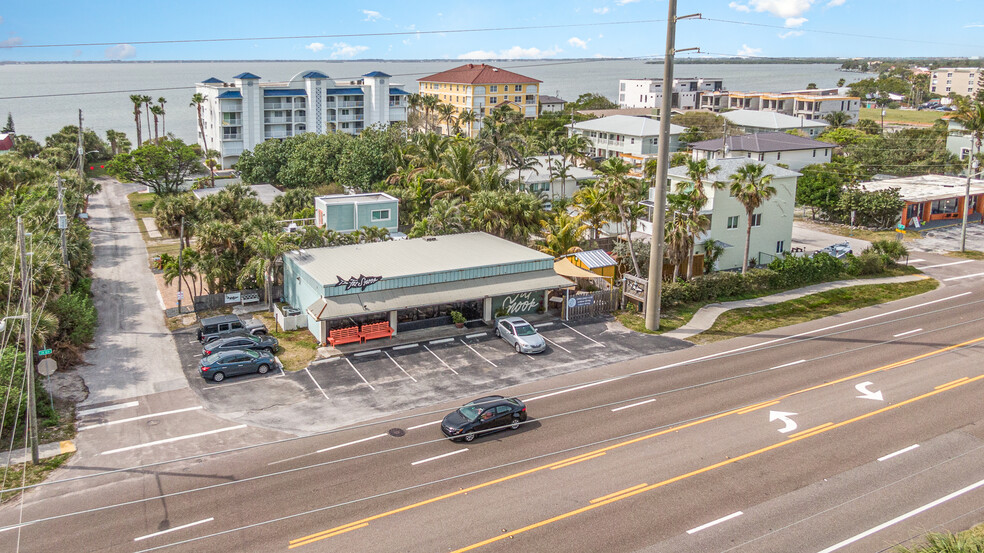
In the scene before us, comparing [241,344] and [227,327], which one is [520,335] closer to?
[241,344]

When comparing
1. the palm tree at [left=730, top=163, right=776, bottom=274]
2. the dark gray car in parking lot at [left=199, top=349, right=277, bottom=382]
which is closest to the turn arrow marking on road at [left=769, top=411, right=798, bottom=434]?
the palm tree at [left=730, top=163, right=776, bottom=274]

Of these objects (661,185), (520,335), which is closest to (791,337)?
(661,185)

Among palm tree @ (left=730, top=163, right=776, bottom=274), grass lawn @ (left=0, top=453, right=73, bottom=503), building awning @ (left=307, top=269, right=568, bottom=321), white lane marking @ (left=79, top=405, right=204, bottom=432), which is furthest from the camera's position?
palm tree @ (left=730, top=163, right=776, bottom=274)

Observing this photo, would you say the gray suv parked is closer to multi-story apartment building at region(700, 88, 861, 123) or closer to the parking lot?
the parking lot

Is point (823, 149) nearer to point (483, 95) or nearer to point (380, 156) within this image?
point (380, 156)

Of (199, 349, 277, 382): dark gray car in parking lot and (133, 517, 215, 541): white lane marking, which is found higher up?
(199, 349, 277, 382): dark gray car in parking lot

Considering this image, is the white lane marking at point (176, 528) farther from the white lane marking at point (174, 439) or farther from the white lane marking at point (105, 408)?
the white lane marking at point (105, 408)
